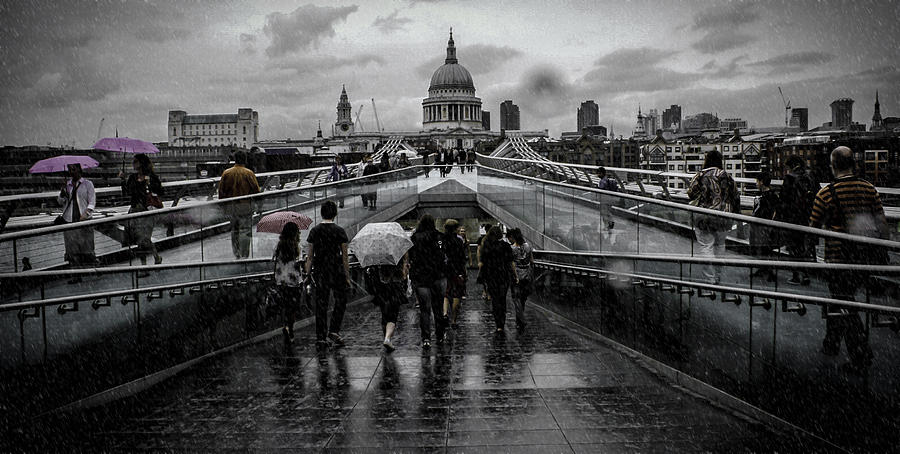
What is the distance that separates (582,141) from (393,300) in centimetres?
13478

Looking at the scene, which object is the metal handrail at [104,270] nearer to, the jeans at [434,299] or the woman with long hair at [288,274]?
the woman with long hair at [288,274]

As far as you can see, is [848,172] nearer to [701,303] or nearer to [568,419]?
[701,303]

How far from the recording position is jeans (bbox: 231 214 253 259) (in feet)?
33.7

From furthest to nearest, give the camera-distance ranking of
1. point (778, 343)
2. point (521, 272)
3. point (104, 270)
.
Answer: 1. point (521, 272)
2. point (104, 270)
3. point (778, 343)

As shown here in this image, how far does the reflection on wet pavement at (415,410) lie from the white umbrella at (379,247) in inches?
42.2

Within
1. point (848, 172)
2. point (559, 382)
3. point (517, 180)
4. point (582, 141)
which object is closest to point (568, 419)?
point (559, 382)

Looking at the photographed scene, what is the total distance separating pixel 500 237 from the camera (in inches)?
438

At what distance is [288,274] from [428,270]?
66.3 inches

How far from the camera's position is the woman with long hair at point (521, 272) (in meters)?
11.4

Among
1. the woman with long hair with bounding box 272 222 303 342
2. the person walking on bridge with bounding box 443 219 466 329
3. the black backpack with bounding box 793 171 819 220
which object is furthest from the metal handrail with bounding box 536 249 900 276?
the woman with long hair with bounding box 272 222 303 342

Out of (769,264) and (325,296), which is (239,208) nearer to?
(325,296)

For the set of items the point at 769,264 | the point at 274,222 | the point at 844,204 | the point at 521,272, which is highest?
the point at 844,204

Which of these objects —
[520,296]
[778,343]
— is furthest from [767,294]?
[520,296]

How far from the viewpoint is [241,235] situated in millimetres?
10461
